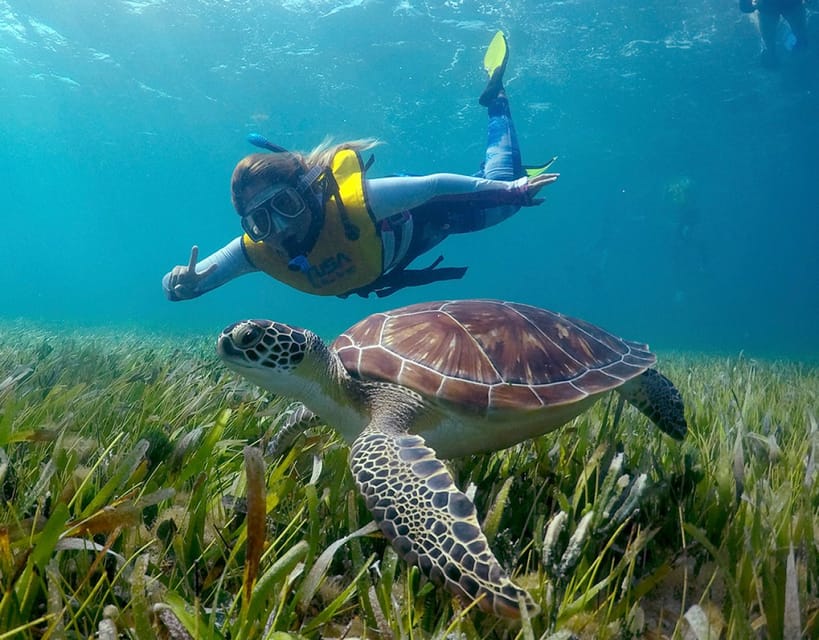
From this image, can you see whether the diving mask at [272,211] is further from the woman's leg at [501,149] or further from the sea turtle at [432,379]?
the woman's leg at [501,149]

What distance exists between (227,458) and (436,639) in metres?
1.26

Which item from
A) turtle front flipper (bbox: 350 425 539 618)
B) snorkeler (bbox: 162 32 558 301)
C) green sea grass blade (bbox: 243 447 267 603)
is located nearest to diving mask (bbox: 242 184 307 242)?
snorkeler (bbox: 162 32 558 301)

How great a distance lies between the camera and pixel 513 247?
84125 millimetres

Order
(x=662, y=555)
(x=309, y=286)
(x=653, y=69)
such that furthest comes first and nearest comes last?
(x=653, y=69)
(x=309, y=286)
(x=662, y=555)

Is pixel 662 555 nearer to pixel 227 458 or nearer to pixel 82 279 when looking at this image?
pixel 227 458

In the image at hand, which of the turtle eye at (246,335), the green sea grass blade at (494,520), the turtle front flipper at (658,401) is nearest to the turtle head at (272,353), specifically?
the turtle eye at (246,335)

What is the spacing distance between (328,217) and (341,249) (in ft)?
1.27

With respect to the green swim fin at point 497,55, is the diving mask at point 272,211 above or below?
below

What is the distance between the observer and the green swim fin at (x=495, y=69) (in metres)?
8.14

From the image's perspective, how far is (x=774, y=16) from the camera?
15734 millimetres

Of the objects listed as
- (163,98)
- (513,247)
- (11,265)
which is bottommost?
(513,247)

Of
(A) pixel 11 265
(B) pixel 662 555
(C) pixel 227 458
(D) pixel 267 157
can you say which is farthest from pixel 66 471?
(A) pixel 11 265

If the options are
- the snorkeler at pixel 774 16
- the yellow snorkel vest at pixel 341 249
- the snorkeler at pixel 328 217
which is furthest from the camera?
the snorkeler at pixel 774 16

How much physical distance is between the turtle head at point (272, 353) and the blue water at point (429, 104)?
582 inches
